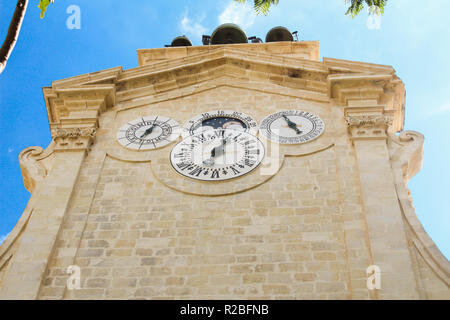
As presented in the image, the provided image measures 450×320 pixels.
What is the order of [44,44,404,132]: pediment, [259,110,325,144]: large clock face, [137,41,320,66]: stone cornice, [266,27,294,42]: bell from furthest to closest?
[266,27,294,42]: bell < [137,41,320,66]: stone cornice < [44,44,404,132]: pediment < [259,110,325,144]: large clock face

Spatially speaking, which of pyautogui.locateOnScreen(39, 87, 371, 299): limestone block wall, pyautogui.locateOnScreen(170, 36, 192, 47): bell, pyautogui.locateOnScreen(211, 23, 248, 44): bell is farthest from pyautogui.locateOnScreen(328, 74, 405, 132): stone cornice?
pyautogui.locateOnScreen(170, 36, 192, 47): bell

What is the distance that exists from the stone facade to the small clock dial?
20 cm

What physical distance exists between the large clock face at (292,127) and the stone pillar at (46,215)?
3.57 metres

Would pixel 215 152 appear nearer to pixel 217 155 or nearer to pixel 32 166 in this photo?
pixel 217 155

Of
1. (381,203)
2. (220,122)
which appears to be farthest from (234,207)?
Answer: (220,122)

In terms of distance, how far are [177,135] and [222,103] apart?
1512 mm

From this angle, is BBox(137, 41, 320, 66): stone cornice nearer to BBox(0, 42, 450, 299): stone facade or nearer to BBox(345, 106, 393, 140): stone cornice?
BBox(0, 42, 450, 299): stone facade

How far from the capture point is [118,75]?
48.1 feet

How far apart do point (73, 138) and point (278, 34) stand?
10409 mm

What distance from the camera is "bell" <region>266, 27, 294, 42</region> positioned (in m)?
21.3

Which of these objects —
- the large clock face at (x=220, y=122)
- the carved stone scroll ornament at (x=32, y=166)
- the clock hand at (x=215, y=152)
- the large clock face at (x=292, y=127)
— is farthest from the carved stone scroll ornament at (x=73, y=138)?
the large clock face at (x=292, y=127)

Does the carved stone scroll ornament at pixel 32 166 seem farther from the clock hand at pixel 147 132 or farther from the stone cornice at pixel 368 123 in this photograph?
the stone cornice at pixel 368 123
